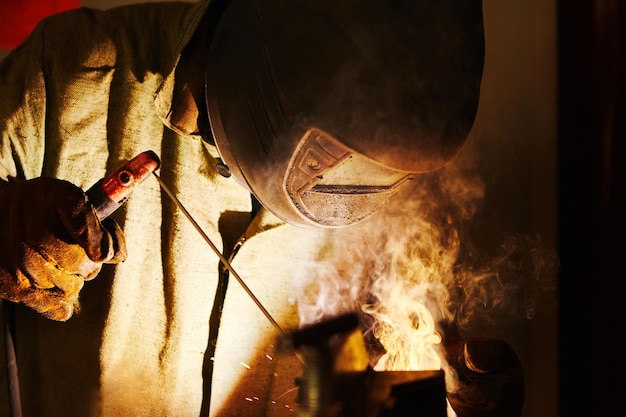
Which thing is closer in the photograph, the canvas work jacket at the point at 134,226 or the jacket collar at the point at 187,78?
the jacket collar at the point at 187,78

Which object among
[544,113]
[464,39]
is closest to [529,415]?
[544,113]

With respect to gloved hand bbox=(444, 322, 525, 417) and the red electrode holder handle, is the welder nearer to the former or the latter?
the red electrode holder handle

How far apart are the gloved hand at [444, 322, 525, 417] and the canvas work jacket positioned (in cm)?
74

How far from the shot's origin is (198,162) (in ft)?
5.15

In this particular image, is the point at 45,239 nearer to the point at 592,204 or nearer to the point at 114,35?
the point at 114,35

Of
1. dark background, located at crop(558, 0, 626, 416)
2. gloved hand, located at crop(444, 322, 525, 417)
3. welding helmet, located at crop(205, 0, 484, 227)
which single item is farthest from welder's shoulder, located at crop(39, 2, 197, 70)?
dark background, located at crop(558, 0, 626, 416)

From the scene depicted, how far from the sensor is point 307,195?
3.85ft

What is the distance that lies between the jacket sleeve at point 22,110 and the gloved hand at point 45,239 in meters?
0.30

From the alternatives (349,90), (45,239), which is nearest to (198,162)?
(45,239)

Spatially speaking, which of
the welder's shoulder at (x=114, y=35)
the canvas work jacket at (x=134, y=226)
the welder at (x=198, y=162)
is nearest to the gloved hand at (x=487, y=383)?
the welder at (x=198, y=162)

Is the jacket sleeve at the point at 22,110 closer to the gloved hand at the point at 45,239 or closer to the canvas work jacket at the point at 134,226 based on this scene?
the canvas work jacket at the point at 134,226

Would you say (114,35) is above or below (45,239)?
above

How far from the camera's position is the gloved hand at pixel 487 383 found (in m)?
1.42

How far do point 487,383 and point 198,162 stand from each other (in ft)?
3.81
